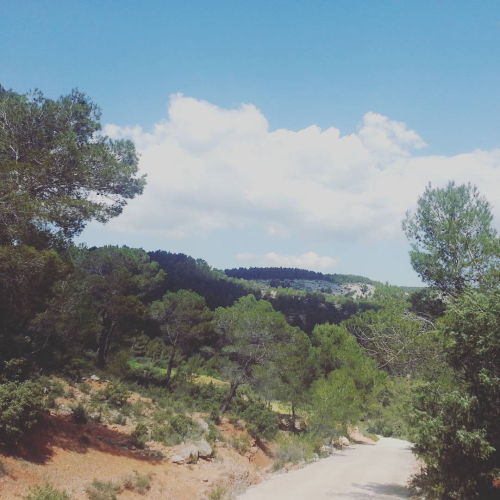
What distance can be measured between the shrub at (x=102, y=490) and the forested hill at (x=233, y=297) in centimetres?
5480

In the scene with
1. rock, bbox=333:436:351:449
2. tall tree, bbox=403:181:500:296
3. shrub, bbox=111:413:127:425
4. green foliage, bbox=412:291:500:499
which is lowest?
rock, bbox=333:436:351:449

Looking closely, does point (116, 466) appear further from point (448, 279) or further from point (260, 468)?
point (448, 279)

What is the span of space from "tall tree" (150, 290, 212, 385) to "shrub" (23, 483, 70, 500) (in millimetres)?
20465

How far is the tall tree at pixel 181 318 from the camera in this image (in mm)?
30094

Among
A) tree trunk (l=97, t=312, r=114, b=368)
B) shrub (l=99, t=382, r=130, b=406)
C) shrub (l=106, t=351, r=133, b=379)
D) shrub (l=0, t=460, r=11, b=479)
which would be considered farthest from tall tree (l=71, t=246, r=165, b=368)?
shrub (l=0, t=460, r=11, b=479)

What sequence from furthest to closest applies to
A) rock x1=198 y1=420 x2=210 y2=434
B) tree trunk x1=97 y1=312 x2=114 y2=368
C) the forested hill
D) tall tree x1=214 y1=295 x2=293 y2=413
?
the forested hill, tree trunk x1=97 y1=312 x2=114 y2=368, tall tree x1=214 y1=295 x2=293 y2=413, rock x1=198 y1=420 x2=210 y2=434

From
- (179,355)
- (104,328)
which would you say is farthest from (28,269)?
(179,355)

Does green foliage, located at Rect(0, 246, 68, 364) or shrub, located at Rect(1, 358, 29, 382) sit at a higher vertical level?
green foliage, located at Rect(0, 246, 68, 364)

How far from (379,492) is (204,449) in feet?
25.9

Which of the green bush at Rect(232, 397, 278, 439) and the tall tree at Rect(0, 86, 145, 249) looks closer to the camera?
the tall tree at Rect(0, 86, 145, 249)

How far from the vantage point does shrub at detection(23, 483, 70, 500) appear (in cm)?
866

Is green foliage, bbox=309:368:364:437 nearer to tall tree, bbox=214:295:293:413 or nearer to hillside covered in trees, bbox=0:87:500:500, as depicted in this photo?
hillside covered in trees, bbox=0:87:500:500

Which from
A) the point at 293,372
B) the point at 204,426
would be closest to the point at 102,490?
the point at 204,426

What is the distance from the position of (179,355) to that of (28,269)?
25941 millimetres
